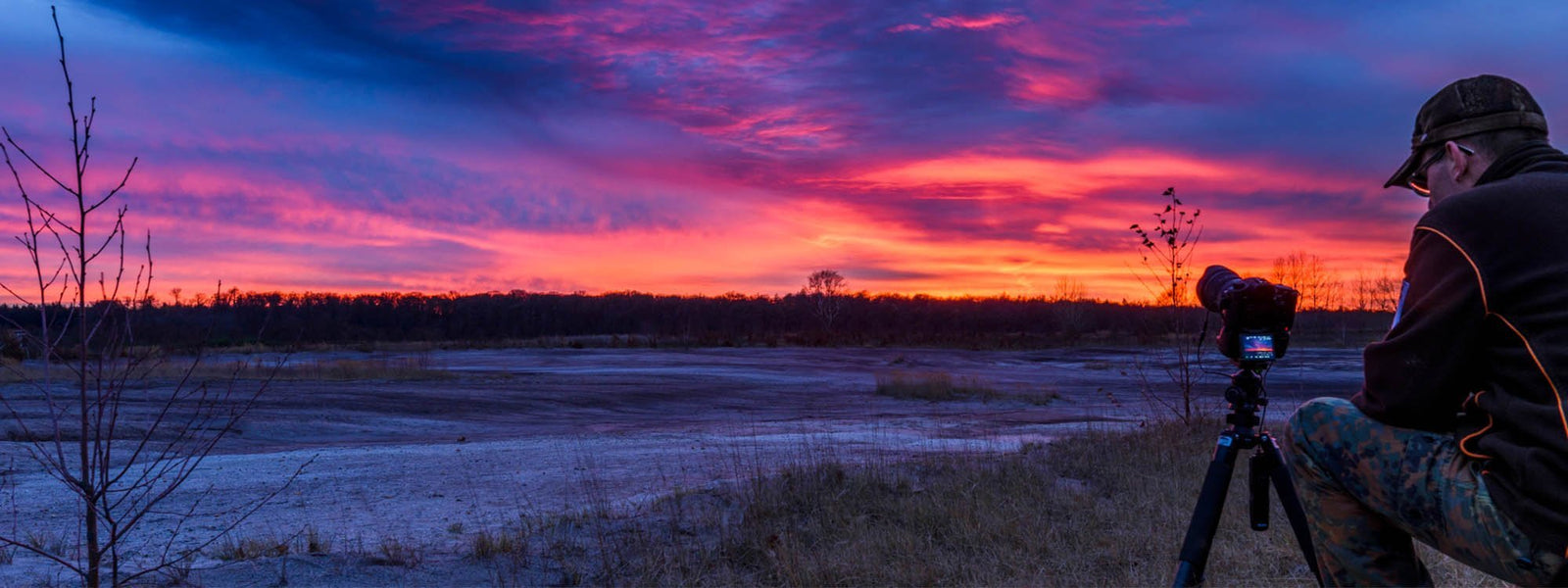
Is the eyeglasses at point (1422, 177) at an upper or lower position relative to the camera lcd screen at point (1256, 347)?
upper

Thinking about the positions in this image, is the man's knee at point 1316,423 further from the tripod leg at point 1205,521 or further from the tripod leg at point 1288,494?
the tripod leg at point 1288,494

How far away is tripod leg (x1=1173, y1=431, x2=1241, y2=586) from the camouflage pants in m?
0.43

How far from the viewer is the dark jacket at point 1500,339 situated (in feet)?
7.41

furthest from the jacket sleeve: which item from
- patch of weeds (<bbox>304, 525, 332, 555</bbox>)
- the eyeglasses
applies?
patch of weeds (<bbox>304, 525, 332, 555</bbox>)

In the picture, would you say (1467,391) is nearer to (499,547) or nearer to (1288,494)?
(1288,494)

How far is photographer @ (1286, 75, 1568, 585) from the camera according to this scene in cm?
229

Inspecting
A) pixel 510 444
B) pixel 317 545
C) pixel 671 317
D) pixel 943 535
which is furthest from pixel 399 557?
pixel 671 317

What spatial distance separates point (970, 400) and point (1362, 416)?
21.4 meters

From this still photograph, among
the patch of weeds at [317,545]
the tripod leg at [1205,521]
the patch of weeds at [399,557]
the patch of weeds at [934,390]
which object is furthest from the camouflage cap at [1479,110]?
the patch of weeds at [934,390]

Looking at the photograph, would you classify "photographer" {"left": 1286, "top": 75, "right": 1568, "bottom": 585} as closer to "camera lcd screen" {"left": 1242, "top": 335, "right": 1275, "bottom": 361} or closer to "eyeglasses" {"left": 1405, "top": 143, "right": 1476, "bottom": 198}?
"eyeglasses" {"left": 1405, "top": 143, "right": 1476, "bottom": 198}

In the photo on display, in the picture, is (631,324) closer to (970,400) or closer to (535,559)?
(970,400)

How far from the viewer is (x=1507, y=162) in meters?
2.63

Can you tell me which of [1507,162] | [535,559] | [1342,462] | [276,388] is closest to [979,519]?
[535,559]

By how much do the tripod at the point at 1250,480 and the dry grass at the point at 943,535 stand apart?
1.71m
